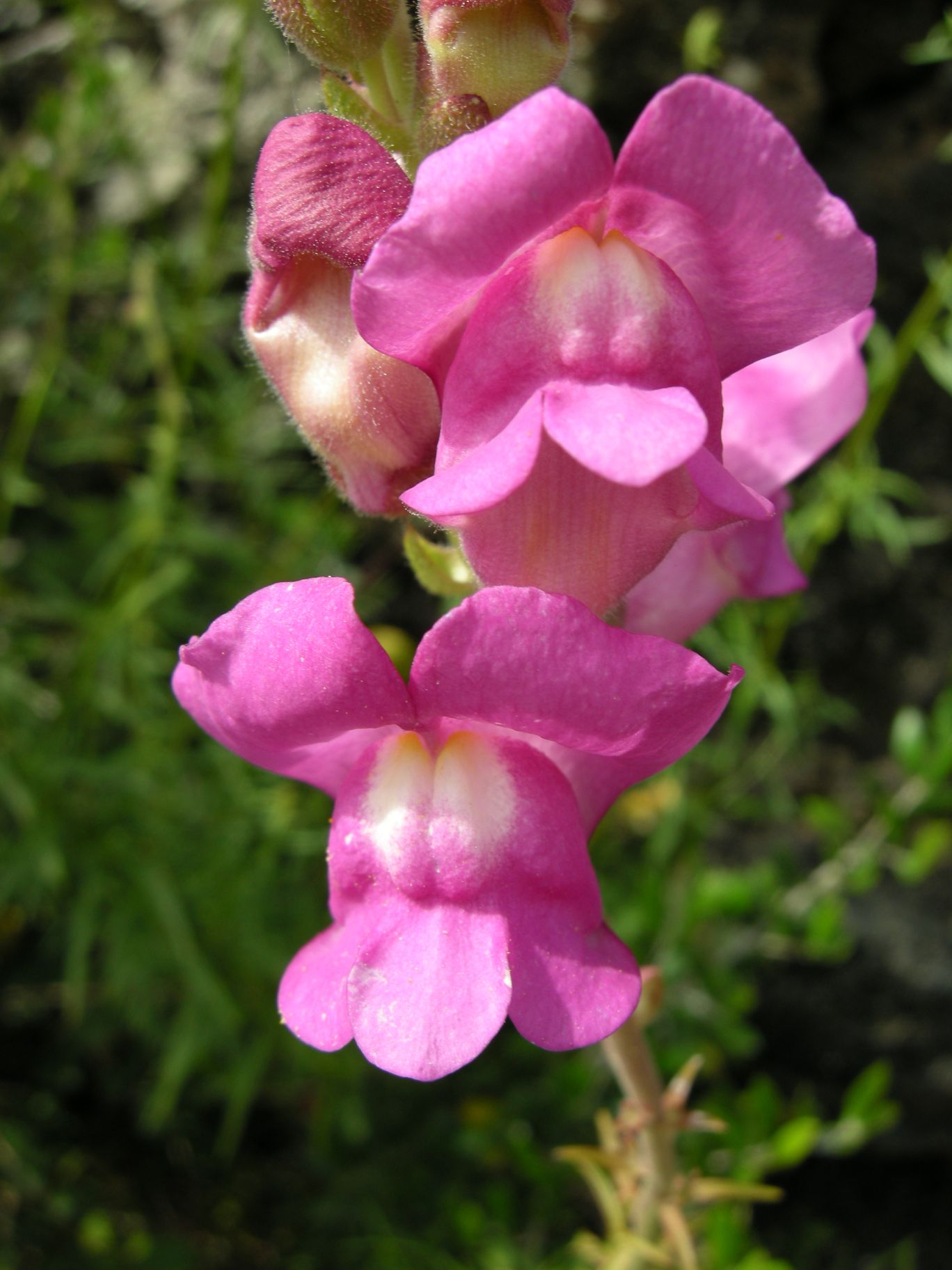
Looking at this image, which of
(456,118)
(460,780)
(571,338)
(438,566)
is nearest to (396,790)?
(460,780)

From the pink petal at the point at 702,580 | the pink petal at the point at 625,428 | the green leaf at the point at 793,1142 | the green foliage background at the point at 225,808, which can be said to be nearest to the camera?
the pink petal at the point at 625,428

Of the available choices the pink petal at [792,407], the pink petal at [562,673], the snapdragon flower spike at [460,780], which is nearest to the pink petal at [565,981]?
the snapdragon flower spike at [460,780]

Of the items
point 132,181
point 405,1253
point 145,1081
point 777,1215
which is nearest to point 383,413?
point 405,1253

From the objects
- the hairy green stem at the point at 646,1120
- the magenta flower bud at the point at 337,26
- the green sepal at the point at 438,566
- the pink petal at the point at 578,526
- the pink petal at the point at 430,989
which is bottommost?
the hairy green stem at the point at 646,1120

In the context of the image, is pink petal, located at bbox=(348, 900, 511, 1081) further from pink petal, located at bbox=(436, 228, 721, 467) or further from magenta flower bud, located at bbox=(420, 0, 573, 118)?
magenta flower bud, located at bbox=(420, 0, 573, 118)

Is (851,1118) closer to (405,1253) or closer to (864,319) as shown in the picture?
(405,1253)

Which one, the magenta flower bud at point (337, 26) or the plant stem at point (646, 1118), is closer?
the magenta flower bud at point (337, 26)

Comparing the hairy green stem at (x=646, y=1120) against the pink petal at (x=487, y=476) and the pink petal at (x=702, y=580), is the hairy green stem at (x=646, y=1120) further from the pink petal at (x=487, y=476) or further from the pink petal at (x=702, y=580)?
the pink petal at (x=487, y=476)
